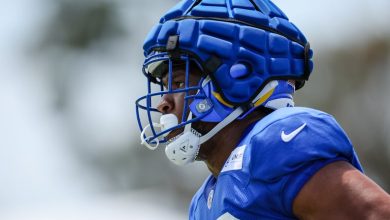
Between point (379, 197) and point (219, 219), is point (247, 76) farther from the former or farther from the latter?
point (379, 197)

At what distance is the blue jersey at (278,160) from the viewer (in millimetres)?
3646

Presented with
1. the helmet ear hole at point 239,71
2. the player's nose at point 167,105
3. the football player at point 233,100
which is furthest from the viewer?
the player's nose at point 167,105

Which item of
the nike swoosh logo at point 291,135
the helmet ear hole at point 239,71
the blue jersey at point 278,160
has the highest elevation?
the helmet ear hole at point 239,71

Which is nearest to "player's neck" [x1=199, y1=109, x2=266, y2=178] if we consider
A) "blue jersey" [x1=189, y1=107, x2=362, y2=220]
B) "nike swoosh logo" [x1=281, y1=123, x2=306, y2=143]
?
"blue jersey" [x1=189, y1=107, x2=362, y2=220]

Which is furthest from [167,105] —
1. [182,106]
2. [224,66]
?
[224,66]

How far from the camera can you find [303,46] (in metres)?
4.36

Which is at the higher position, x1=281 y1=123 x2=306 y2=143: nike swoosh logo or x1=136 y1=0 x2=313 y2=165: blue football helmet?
x1=136 y1=0 x2=313 y2=165: blue football helmet

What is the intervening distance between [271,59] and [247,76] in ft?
0.39

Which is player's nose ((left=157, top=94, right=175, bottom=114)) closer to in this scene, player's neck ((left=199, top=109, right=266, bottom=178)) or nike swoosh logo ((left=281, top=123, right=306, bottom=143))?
player's neck ((left=199, top=109, right=266, bottom=178))

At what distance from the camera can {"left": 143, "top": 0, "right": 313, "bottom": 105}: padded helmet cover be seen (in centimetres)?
418

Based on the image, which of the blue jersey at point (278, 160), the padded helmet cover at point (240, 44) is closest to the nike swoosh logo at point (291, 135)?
the blue jersey at point (278, 160)

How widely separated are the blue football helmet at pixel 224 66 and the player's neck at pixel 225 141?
4 cm

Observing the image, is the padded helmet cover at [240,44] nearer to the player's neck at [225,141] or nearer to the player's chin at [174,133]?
the player's neck at [225,141]

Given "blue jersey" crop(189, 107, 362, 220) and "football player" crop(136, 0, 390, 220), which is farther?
"football player" crop(136, 0, 390, 220)
